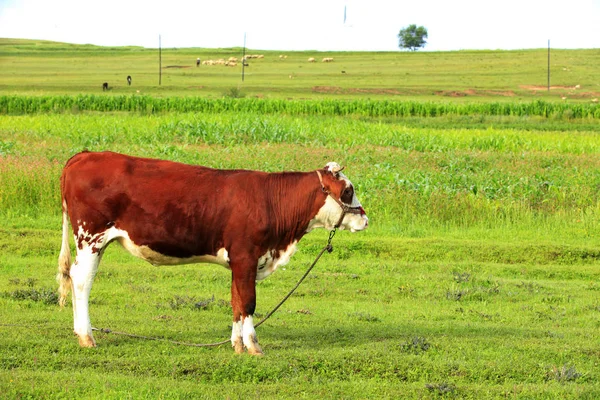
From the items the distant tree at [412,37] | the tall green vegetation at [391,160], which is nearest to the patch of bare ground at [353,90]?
the tall green vegetation at [391,160]

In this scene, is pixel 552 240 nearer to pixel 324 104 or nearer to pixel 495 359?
pixel 495 359

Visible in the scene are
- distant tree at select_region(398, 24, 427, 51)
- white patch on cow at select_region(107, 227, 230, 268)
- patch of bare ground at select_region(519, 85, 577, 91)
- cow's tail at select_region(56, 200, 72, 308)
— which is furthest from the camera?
distant tree at select_region(398, 24, 427, 51)

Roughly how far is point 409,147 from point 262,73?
54729mm

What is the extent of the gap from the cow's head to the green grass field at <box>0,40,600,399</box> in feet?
4.68

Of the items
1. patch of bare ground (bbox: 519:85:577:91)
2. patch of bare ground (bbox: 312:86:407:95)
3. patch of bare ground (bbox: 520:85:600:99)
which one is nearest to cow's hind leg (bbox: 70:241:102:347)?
patch of bare ground (bbox: 520:85:600:99)

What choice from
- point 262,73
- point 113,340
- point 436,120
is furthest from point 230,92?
point 113,340

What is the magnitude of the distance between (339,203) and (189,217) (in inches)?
65.9

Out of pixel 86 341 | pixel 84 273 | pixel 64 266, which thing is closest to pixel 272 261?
pixel 84 273

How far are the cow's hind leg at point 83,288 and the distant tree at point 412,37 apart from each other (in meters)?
142

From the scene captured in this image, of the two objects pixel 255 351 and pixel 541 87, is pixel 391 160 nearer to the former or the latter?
pixel 255 351

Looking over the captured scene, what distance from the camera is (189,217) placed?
365 inches

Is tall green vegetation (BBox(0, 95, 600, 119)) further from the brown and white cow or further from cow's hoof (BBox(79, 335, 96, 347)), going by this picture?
cow's hoof (BBox(79, 335, 96, 347))

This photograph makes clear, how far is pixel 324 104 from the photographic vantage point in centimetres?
4934

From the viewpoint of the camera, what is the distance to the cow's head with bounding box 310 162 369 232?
9.46 meters
